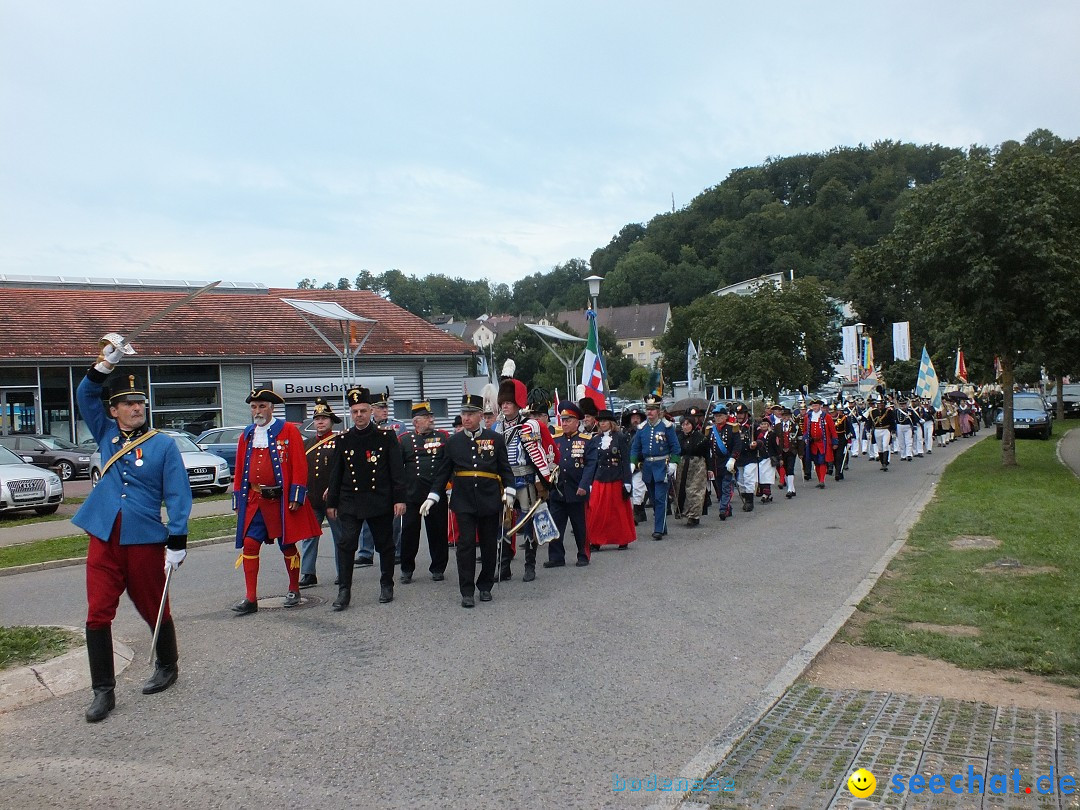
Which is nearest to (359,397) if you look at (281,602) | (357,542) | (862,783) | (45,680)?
(357,542)

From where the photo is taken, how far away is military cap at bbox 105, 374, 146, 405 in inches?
236

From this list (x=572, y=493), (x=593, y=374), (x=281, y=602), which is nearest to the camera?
(x=281, y=602)

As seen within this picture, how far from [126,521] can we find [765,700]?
3975 mm

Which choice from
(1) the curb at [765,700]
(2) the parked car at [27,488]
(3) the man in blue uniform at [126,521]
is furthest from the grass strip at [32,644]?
(2) the parked car at [27,488]

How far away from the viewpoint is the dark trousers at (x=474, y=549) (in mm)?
8352

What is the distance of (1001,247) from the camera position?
61.3 ft

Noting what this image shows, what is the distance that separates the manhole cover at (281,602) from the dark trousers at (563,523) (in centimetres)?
302

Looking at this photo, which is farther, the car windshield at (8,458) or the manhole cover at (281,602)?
the car windshield at (8,458)

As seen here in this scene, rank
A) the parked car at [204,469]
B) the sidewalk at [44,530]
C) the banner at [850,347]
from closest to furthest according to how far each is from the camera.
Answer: the sidewalk at [44,530] < the parked car at [204,469] < the banner at [850,347]

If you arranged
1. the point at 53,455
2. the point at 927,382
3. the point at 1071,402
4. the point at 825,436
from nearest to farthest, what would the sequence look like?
1. the point at 825,436
2. the point at 53,455
3. the point at 927,382
4. the point at 1071,402

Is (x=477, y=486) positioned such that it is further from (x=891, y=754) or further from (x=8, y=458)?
(x=8, y=458)

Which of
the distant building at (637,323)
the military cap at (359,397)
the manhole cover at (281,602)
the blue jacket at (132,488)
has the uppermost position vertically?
the distant building at (637,323)

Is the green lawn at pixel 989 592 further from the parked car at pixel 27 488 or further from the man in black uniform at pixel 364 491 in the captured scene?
the parked car at pixel 27 488

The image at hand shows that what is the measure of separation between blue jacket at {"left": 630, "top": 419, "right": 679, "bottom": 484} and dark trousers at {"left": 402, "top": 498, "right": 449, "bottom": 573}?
12.9ft
